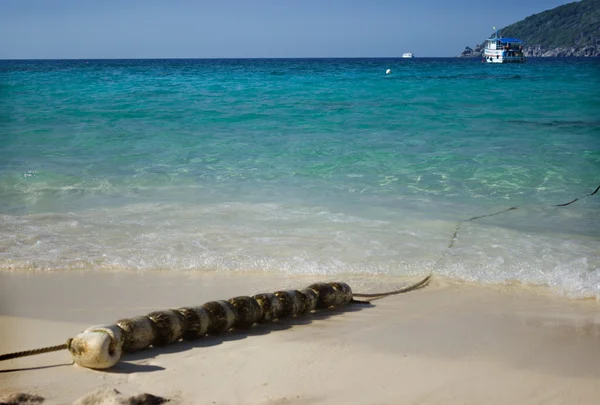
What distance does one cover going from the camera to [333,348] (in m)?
4.01

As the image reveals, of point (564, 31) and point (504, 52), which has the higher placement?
point (564, 31)

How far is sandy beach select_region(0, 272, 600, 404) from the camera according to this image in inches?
134

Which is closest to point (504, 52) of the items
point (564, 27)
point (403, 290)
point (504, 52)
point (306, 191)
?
point (504, 52)

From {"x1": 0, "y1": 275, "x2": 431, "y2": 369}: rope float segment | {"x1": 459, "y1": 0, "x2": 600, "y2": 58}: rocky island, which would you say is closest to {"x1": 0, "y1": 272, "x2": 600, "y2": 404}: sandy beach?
{"x1": 0, "y1": 275, "x2": 431, "y2": 369}: rope float segment

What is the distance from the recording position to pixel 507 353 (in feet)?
13.2

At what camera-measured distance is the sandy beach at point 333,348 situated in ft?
11.1

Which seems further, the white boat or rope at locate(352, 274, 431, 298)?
the white boat

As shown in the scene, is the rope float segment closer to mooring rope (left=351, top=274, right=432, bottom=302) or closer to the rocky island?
mooring rope (left=351, top=274, right=432, bottom=302)

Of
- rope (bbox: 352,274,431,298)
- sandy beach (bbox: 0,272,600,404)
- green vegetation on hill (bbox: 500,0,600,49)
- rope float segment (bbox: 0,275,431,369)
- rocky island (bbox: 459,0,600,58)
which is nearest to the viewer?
sandy beach (bbox: 0,272,600,404)

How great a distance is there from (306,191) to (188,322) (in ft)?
16.9

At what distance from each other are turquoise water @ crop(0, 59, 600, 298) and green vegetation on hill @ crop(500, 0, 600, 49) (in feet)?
419

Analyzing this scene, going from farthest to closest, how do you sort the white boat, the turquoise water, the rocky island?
the rocky island
the white boat
the turquoise water

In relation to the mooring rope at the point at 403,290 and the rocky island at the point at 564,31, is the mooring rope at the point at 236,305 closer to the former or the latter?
the mooring rope at the point at 403,290

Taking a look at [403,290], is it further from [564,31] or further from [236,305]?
[564,31]
